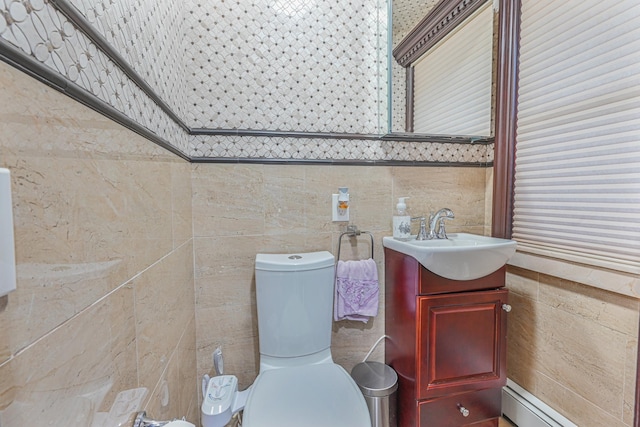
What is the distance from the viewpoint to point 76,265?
1.49ft

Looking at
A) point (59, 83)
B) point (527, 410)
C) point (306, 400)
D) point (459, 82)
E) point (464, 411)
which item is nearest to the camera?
point (59, 83)

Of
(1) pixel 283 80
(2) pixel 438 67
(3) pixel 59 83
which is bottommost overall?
(3) pixel 59 83

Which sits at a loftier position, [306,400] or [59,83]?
[59,83]

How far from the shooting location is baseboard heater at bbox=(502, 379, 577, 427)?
125cm

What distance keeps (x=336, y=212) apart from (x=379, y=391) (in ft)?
2.73

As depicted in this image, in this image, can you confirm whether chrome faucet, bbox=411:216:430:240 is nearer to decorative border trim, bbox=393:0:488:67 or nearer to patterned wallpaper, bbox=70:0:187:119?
decorative border trim, bbox=393:0:488:67

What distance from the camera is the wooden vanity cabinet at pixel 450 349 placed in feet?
3.97

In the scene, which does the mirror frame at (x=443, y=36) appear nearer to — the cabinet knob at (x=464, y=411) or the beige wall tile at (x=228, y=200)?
the beige wall tile at (x=228, y=200)

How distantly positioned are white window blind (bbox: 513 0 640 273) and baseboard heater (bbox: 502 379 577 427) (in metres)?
0.71

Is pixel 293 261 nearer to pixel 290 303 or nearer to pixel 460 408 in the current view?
pixel 290 303

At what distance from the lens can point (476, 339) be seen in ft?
4.12

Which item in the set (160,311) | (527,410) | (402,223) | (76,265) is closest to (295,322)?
(160,311)

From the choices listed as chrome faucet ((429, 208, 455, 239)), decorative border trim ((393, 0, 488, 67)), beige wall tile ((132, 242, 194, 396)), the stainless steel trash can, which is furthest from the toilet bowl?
decorative border trim ((393, 0, 488, 67))

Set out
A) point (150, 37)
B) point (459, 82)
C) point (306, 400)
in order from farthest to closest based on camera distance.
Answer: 1. point (459, 82)
2. point (306, 400)
3. point (150, 37)
